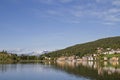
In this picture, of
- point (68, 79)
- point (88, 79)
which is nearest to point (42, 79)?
point (68, 79)

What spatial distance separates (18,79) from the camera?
212ft

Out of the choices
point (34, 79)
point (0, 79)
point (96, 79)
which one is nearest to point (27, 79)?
point (34, 79)

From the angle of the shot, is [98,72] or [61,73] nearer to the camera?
[98,72]

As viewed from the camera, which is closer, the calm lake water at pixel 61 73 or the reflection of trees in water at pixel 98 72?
the calm lake water at pixel 61 73

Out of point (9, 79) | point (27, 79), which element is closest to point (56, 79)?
point (27, 79)

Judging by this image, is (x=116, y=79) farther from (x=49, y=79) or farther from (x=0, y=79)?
(x=0, y=79)

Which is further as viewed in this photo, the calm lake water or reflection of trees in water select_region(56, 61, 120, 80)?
reflection of trees in water select_region(56, 61, 120, 80)

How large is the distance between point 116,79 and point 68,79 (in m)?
11.0

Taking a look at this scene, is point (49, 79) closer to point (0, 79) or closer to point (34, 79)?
point (34, 79)

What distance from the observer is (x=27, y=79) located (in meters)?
64.7

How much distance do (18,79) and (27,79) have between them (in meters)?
2.04

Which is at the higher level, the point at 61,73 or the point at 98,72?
the point at 98,72

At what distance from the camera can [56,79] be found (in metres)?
65.2

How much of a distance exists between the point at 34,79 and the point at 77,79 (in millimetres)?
9860
